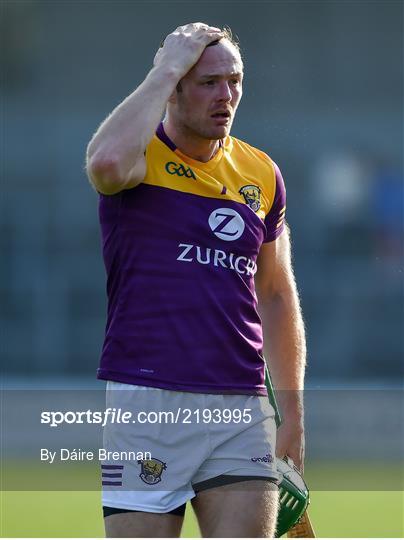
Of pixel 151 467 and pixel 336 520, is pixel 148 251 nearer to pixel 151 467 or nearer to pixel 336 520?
pixel 151 467

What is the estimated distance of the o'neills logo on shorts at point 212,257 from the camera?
12.8 ft

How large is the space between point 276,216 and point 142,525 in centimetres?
117

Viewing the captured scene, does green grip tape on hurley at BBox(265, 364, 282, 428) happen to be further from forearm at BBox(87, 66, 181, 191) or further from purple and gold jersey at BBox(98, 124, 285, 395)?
forearm at BBox(87, 66, 181, 191)

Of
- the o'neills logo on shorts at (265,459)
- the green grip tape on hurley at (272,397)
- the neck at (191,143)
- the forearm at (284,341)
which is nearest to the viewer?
the o'neills logo on shorts at (265,459)

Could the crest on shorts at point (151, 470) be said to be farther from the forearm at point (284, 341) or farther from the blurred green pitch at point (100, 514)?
the blurred green pitch at point (100, 514)

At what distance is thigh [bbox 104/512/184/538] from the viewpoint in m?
3.71

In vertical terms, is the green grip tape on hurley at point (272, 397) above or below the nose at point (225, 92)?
below

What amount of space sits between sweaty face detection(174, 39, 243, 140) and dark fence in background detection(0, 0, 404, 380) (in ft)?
35.6

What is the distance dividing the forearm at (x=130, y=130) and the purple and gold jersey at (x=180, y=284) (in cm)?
15

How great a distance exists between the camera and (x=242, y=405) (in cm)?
392

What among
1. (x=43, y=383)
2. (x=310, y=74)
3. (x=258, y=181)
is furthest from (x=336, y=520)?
(x=310, y=74)

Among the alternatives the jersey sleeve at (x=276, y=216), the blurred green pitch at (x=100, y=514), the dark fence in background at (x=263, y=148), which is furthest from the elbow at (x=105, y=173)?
the dark fence in background at (x=263, y=148)

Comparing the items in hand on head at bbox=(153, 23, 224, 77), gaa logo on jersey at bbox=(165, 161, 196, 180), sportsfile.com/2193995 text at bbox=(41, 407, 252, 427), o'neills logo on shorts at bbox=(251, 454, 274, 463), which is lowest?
o'neills logo on shorts at bbox=(251, 454, 274, 463)

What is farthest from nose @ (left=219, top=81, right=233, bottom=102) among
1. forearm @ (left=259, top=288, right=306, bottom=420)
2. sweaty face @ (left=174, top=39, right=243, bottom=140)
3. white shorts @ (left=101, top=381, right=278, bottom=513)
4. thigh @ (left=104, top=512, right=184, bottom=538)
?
thigh @ (left=104, top=512, right=184, bottom=538)
